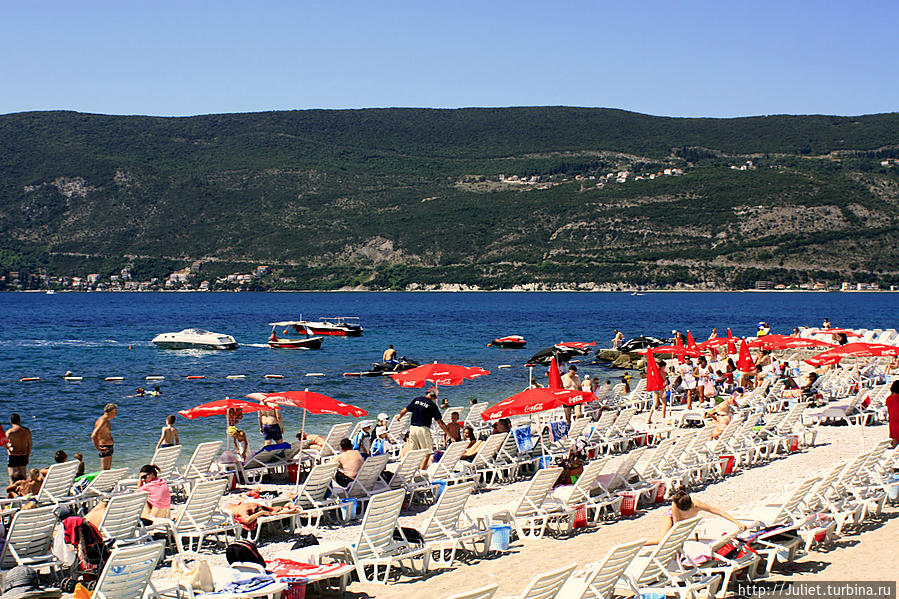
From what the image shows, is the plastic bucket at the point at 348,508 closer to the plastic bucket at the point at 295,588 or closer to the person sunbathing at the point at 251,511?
the person sunbathing at the point at 251,511

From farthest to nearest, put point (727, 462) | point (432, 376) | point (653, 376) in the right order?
point (653, 376) → point (432, 376) → point (727, 462)

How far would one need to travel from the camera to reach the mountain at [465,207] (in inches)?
5428

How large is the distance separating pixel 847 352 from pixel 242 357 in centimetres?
3230

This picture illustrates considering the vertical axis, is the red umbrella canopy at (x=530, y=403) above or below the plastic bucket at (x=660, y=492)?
above

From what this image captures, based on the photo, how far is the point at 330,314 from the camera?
99125mm

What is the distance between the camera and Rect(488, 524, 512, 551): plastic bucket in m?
9.62

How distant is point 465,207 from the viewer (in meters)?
164

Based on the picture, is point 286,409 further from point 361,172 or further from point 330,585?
point 361,172

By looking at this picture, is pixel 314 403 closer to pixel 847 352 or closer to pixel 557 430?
pixel 557 430

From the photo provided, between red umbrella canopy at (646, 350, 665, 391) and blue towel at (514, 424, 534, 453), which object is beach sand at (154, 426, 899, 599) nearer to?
blue towel at (514, 424, 534, 453)

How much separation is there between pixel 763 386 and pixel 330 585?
50.4ft

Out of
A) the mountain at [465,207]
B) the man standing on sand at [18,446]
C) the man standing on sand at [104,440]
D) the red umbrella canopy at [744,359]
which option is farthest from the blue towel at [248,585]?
the mountain at [465,207]

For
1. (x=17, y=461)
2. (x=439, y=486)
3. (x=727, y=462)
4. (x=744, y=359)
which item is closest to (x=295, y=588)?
(x=439, y=486)

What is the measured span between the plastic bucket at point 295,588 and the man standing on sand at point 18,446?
22.4 feet
